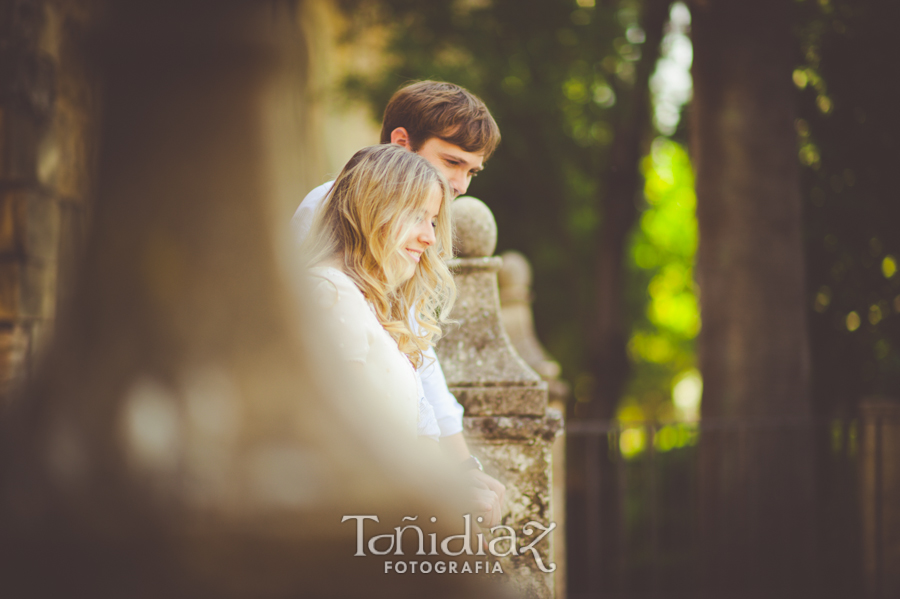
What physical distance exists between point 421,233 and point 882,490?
4802mm

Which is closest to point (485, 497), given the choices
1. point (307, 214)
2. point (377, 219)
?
point (377, 219)

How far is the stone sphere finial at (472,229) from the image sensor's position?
2.69 metres

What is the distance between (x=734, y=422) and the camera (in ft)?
19.3

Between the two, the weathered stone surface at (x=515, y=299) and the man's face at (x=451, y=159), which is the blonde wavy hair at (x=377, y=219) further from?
the weathered stone surface at (x=515, y=299)

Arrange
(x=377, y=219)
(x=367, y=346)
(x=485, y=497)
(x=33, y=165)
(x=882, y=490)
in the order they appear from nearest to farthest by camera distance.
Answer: (x=367, y=346)
(x=377, y=219)
(x=485, y=497)
(x=33, y=165)
(x=882, y=490)

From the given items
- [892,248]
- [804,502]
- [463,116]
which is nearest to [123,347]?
[463,116]

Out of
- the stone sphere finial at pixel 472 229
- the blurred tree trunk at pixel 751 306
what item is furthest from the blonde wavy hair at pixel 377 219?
the blurred tree trunk at pixel 751 306

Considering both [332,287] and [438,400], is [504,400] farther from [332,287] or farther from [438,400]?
[332,287]

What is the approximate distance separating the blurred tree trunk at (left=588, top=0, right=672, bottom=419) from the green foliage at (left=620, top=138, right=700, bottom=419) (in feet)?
8.79

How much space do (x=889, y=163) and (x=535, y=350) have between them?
12.7ft

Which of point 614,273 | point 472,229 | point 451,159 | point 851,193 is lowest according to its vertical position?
point 472,229

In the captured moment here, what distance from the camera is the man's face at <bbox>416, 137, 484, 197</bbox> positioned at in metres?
2.14

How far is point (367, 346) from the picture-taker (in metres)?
1.60

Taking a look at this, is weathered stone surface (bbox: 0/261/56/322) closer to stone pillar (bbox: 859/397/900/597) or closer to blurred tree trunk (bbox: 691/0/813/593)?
blurred tree trunk (bbox: 691/0/813/593)
